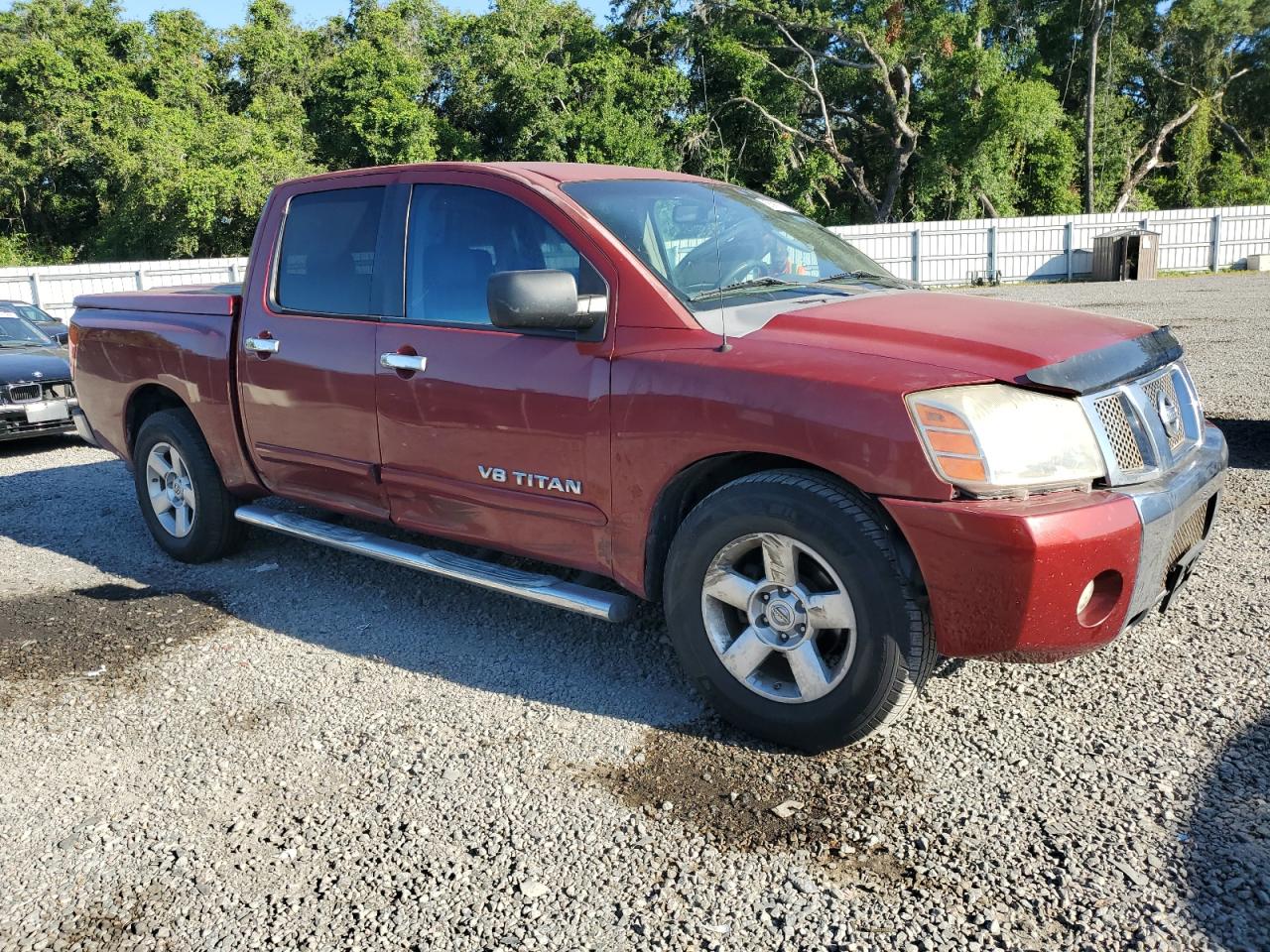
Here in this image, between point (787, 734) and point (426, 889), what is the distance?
1189 mm

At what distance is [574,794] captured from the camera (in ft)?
10.1

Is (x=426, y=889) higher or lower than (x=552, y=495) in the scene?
lower

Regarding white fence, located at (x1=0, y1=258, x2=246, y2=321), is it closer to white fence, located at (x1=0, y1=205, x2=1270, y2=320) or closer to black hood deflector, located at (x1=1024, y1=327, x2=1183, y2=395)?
white fence, located at (x1=0, y1=205, x2=1270, y2=320)

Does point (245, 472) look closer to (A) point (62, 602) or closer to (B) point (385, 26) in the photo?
(A) point (62, 602)

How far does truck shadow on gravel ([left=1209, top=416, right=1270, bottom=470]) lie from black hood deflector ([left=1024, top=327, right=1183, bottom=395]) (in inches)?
139

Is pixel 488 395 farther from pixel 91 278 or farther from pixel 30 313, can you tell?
pixel 91 278

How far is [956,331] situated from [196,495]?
3.98m

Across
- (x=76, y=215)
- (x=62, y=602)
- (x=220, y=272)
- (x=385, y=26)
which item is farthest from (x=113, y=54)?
(x=62, y=602)

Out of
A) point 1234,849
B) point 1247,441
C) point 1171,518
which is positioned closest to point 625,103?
point 1247,441

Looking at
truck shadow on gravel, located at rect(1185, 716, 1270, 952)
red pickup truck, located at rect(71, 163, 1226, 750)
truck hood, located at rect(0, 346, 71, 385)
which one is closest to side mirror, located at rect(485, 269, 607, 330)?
red pickup truck, located at rect(71, 163, 1226, 750)

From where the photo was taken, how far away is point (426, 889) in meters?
2.65

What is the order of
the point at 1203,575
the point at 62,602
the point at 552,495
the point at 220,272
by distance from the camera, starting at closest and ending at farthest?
the point at 552,495, the point at 1203,575, the point at 62,602, the point at 220,272

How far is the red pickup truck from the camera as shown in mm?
2863

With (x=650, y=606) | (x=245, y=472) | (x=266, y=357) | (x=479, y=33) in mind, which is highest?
(x=479, y=33)
